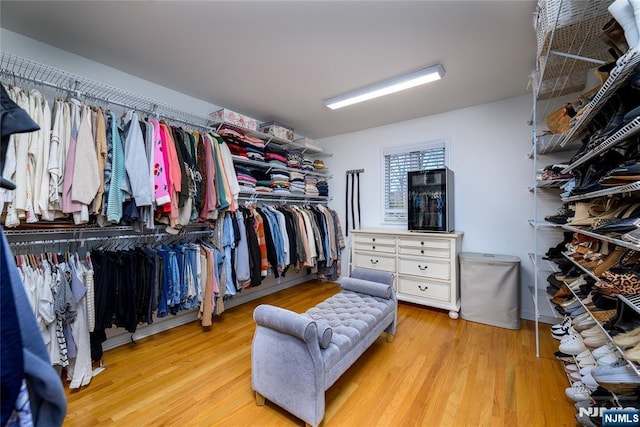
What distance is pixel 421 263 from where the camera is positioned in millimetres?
3066

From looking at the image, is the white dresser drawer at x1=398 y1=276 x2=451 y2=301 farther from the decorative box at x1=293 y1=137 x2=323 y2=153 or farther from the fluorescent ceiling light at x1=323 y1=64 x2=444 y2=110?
the decorative box at x1=293 y1=137 x2=323 y2=153

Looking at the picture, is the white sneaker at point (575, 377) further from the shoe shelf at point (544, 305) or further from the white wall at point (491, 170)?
the white wall at point (491, 170)

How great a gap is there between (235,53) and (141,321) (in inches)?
93.0

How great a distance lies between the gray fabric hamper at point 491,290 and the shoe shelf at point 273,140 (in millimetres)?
2620

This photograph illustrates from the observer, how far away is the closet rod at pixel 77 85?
1.74 meters

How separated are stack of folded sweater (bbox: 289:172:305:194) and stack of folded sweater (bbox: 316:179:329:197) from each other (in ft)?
1.40

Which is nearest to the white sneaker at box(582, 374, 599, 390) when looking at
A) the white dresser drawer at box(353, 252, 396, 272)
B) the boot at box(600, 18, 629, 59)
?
the boot at box(600, 18, 629, 59)

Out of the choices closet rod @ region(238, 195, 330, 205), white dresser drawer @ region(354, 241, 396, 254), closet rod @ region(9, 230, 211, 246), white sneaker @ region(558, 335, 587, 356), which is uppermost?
closet rod @ region(238, 195, 330, 205)

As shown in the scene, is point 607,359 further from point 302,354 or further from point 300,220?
point 300,220

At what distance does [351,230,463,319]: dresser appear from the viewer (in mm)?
2887

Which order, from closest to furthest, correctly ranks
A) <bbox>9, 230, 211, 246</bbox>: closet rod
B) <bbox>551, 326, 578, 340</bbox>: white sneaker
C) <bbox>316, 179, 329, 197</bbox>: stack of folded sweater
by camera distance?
<bbox>551, 326, 578, 340</bbox>: white sneaker
<bbox>9, 230, 211, 246</bbox>: closet rod
<bbox>316, 179, 329, 197</bbox>: stack of folded sweater

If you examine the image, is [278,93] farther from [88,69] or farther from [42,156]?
[42,156]

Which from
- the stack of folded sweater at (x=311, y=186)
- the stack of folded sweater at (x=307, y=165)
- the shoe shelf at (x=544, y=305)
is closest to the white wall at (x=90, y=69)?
the stack of folded sweater at (x=307, y=165)

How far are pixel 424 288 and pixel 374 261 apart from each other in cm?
69
